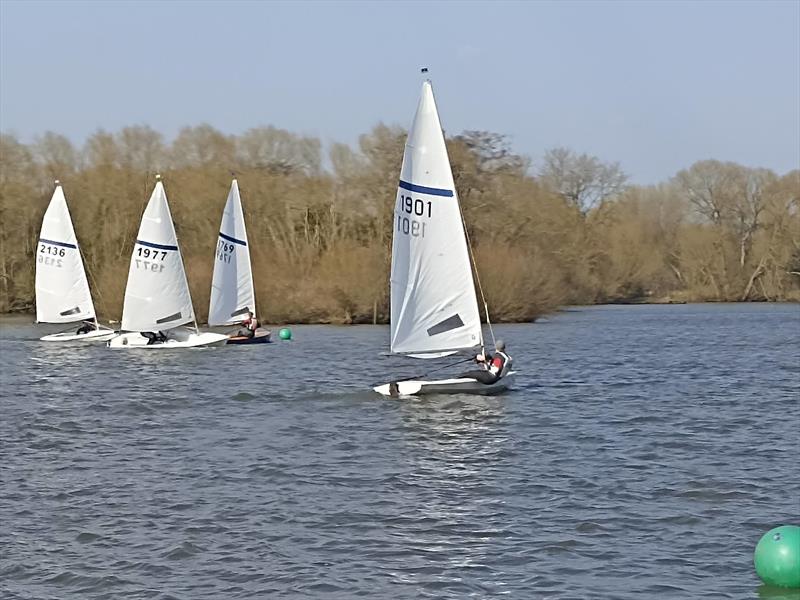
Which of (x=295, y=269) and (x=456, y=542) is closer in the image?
(x=456, y=542)

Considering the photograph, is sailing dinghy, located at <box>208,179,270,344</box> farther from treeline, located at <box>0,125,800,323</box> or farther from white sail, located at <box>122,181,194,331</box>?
treeline, located at <box>0,125,800,323</box>

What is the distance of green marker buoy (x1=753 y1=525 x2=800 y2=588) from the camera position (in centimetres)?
1000

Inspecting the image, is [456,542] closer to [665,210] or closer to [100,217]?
[100,217]

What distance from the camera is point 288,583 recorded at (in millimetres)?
10805

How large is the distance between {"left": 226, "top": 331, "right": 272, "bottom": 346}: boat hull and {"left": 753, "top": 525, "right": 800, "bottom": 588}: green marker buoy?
28477mm

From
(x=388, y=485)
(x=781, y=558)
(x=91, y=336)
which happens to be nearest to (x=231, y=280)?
(x=91, y=336)

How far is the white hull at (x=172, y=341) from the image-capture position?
1437 inches

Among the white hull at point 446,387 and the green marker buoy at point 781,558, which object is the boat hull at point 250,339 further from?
the green marker buoy at point 781,558

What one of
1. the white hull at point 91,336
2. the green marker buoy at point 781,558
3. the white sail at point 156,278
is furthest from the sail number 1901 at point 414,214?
the white hull at point 91,336

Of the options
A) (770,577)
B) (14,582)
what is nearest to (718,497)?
(770,577)

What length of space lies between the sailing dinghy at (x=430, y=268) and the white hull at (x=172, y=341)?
1450cm

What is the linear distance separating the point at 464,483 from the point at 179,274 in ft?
76.1

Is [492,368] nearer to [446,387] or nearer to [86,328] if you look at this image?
[446,387]

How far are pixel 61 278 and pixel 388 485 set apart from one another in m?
28.0
